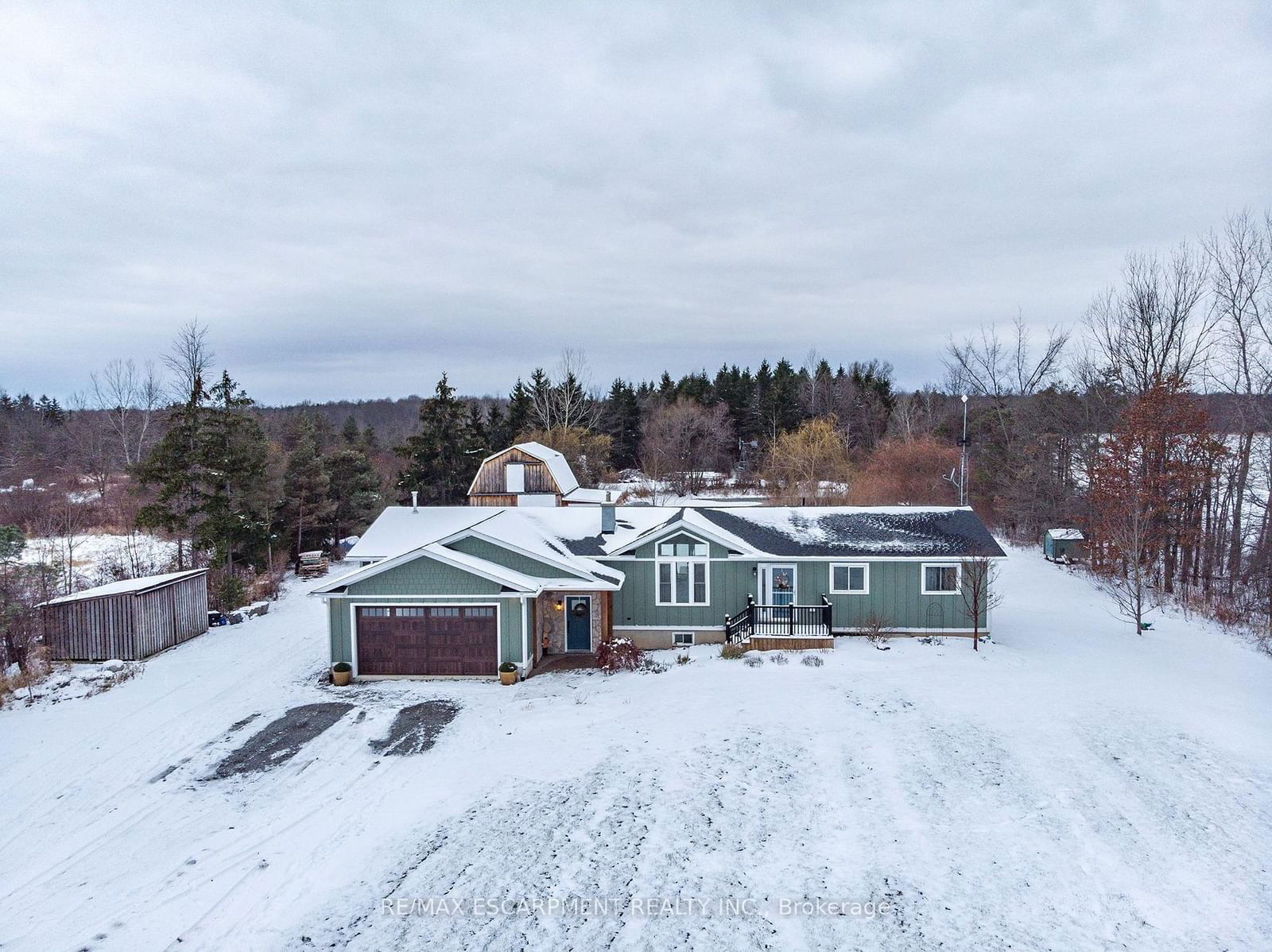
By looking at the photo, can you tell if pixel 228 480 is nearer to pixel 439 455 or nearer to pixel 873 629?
pixel 439 455

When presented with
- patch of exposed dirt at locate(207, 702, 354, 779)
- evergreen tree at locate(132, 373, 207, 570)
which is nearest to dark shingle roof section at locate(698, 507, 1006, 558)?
patch of exposed dirt at locate(207, 702, 354, 779)

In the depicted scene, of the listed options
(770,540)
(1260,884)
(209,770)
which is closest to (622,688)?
(770,540)

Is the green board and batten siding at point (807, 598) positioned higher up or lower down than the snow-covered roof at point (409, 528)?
lower down

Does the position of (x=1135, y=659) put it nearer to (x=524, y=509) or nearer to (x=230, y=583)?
(x=524, y=509)

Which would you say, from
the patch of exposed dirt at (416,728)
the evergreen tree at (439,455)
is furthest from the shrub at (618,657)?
the evergreen tree at (439,455)

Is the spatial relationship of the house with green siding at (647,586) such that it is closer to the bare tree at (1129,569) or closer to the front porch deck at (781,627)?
the front porch deck at (781,627)

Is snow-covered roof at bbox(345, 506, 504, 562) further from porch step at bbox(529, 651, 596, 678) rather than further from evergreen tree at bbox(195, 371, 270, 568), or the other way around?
evergreen tree at bbox(195, 371, 270, 568)

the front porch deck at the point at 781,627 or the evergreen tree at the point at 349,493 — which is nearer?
the front porch deck at the point at 781,627
